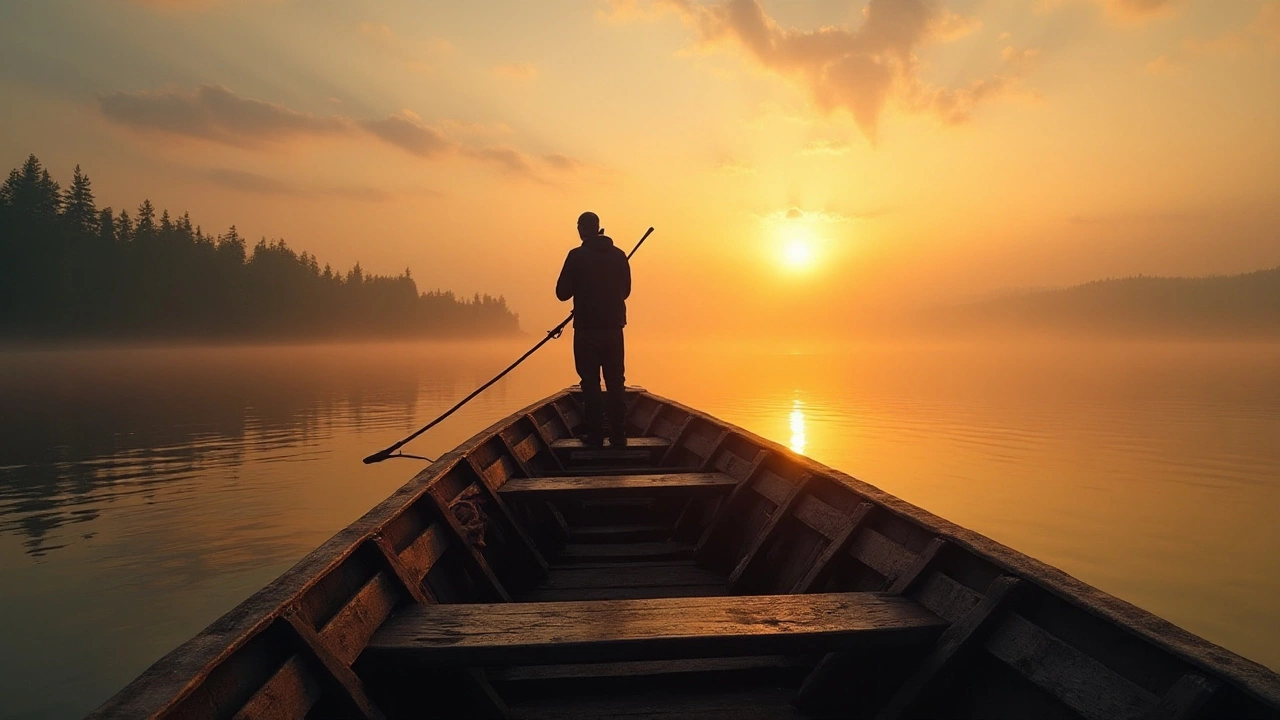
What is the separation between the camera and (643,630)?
292 centimetres

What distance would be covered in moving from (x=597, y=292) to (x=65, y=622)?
7.19 m

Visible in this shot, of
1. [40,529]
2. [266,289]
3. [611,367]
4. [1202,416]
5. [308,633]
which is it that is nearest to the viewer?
[308,633]

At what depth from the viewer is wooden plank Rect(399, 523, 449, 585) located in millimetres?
3756

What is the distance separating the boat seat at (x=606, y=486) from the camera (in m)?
5.64

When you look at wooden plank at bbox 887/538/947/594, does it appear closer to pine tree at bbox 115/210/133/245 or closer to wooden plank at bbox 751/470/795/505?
wooden plank at bbox 751/470/795/505

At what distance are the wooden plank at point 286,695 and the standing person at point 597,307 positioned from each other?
587 cm

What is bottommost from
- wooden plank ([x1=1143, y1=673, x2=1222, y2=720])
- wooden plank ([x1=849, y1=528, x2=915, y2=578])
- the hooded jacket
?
wooden plank ([x1=849, y1=528, x2=915, y2=578])

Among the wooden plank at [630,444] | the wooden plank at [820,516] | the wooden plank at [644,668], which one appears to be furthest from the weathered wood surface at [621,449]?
the wooden plank at [644,668]

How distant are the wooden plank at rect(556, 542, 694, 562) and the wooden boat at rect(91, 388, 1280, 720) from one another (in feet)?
1.76

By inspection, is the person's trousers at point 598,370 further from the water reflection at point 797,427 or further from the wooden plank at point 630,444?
the water reflection at point 797,427

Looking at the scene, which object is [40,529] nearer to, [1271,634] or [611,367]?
[611,367]

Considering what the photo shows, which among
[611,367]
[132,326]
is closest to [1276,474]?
[611,367]

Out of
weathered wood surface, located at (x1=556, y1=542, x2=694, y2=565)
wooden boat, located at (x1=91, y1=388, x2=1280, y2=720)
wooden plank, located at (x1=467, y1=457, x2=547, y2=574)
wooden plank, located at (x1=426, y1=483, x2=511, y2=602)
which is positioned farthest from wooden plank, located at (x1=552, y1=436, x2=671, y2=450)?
wooden plank, located at (x1=426, y1=483, x2=511, y2=602)

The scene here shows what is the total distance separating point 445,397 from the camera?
1561 inches
